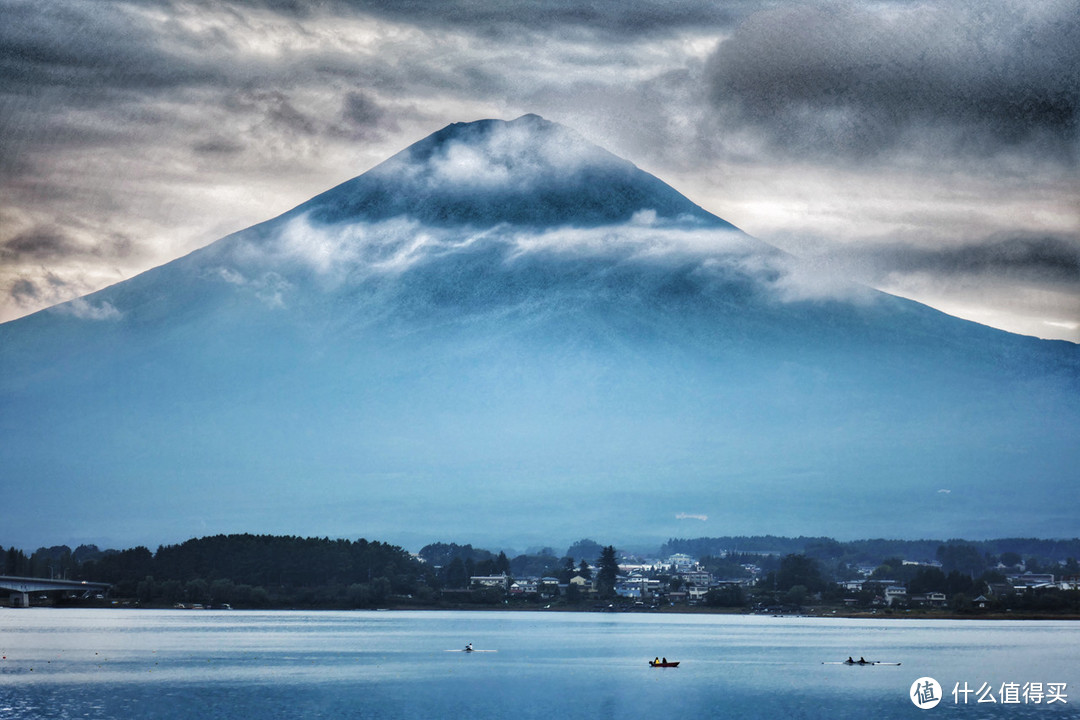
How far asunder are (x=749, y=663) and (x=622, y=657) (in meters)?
8.33

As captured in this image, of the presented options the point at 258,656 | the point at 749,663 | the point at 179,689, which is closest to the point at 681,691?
the point at 749,663

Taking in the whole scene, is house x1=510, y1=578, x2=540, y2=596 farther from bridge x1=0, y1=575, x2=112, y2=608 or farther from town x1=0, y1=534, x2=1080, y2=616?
bridge x1=0, y1=575, x2=112, y2=608

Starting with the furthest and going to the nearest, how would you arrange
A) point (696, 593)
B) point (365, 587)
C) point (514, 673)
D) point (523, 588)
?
point (523, 588) → point (696, 593) → point (365, 587) → point (514, 673)

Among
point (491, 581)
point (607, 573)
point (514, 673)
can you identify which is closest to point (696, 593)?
→ point (607, 573)

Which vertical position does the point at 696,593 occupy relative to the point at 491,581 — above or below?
below

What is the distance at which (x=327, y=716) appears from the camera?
5353 cm

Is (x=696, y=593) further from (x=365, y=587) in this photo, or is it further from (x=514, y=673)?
(x=514, y=673)

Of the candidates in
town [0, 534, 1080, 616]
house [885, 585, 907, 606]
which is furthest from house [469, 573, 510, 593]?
house [885, 585, 907, 606]

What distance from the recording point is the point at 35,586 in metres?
150

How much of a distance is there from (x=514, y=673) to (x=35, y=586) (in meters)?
94.7

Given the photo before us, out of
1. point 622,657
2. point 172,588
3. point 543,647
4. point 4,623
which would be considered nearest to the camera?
point 622,657

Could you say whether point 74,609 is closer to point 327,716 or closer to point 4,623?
point 4,623

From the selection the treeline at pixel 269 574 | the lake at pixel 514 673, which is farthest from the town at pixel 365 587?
the lake at pixel 514 673

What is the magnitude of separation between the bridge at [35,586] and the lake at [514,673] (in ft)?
93.1
